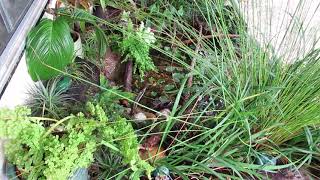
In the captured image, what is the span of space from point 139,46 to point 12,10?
524 mm

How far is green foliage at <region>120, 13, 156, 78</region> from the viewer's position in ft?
5.36

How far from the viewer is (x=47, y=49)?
1348 millimetres

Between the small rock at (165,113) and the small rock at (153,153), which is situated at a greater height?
the small rock at (165,113)

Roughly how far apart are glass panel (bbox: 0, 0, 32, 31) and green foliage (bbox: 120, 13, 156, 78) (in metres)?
0.42

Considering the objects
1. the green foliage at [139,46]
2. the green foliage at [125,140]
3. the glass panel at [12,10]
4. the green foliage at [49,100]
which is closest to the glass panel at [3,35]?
the glass panel at [12,10]

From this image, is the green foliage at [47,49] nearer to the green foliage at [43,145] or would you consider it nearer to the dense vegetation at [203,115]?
the dense vegetation at [203,115]

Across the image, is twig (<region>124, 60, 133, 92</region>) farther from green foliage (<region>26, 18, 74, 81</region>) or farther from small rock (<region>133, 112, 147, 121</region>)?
green foliage (<region>26, 18, 74, 81</region>)

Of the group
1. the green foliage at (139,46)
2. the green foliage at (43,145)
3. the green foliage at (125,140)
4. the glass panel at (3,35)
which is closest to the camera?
the green foliage at (43,145)

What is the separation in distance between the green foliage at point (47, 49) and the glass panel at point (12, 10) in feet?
0.22

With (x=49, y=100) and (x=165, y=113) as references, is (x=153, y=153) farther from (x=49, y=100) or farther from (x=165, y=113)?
(x=49, y=100)

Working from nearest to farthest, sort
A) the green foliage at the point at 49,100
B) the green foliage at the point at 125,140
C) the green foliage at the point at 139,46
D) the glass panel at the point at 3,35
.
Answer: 1. the green foliage at the point at 125,140
2. the glass panel at the point at 3,35
3. the green foliage at the point at 49,100
4. the green foliage at the point at 139,46

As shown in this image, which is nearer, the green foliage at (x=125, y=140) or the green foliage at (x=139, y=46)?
the green foliage at (x=125, y=140)

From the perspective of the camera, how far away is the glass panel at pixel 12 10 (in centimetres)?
129

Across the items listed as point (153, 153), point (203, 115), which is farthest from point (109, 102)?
point (203, 115)
